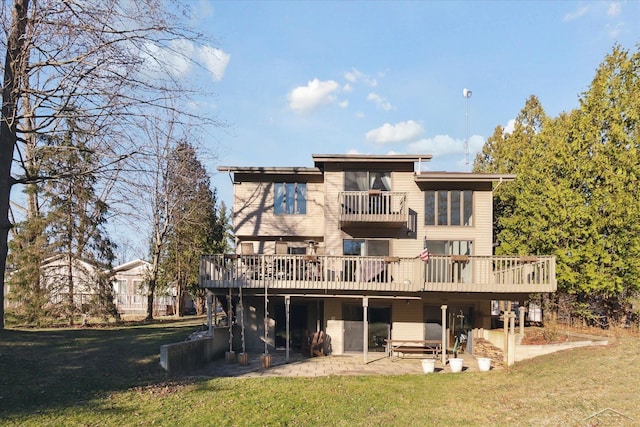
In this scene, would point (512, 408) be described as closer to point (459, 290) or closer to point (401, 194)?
point (459, 290)

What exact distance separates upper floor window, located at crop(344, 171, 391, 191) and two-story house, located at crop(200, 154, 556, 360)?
0.14ft

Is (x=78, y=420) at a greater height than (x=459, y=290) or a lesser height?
lesser

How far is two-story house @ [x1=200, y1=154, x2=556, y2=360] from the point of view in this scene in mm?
16812

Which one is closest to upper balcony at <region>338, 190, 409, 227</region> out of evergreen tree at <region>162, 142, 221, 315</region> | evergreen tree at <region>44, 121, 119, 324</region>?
evergreen tree at <region>44, 121, 119, 324</region>

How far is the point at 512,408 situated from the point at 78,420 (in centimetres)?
863

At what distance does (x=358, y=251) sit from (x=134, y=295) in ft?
90.5

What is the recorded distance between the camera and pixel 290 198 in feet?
65.4

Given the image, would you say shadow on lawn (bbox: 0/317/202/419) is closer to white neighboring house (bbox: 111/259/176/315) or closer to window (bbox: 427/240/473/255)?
window (bbox: 427/240/473/255)

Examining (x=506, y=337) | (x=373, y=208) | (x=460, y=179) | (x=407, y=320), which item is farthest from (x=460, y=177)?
(x=506, y=337)

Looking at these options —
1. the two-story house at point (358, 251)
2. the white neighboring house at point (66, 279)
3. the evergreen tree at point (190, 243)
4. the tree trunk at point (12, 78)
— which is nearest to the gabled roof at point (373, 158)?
the two-story house at point (358, 251)

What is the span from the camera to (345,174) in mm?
19094

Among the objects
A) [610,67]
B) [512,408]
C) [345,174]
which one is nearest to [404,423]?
[512,408]

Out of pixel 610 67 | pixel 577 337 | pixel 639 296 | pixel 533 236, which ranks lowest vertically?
pixel 577 337

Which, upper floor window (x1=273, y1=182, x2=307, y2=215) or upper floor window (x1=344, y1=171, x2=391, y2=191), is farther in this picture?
upper floor window (x1=273, y1=182, x2=307, y2=215)
